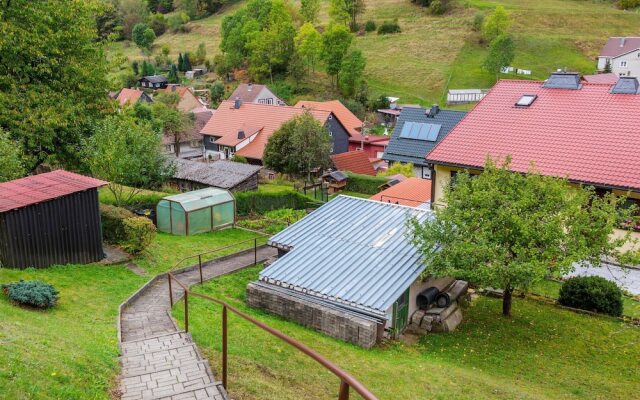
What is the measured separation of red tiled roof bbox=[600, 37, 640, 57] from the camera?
242ft

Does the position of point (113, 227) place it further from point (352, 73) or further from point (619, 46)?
point (619, 46)

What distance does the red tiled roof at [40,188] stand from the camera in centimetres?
1508

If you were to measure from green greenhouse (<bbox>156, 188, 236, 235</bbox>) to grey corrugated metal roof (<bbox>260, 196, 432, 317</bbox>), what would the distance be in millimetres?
7490

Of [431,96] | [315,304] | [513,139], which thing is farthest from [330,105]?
[315,304]

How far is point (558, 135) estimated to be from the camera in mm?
23469

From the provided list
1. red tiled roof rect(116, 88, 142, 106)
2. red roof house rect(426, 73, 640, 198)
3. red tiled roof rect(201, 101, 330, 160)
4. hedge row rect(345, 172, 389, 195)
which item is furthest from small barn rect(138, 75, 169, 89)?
red roof house rect(426, 73, 640, 198)

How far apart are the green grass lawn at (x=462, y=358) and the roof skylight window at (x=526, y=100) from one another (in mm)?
12224

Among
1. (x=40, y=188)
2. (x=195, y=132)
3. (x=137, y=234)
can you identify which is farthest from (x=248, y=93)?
(x=40, y=188)

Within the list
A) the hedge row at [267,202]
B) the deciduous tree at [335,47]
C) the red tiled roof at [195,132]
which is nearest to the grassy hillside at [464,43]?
the deciduous tree at [335,47]

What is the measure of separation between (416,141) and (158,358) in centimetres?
3169

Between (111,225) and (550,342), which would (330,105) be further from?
(550,342)

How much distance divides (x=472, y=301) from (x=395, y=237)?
3.68 meters

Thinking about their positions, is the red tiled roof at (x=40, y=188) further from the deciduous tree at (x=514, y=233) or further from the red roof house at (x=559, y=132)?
the red roof house at (x=559, y=132)

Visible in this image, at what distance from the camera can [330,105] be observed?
61.2 meters
